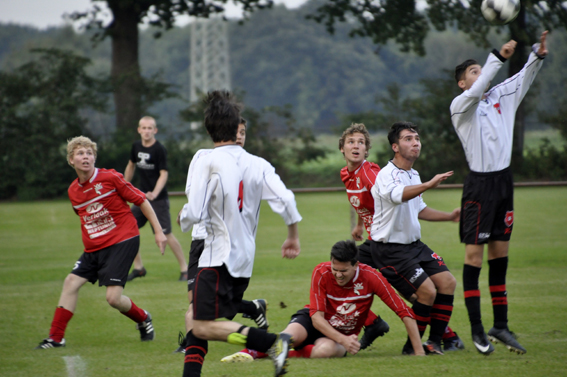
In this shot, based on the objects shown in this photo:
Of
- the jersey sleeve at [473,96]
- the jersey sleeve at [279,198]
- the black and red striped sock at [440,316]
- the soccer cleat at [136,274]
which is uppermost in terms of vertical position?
the jersey sleeve at [473,96]

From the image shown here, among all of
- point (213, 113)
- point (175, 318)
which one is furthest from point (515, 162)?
point (213, 113)

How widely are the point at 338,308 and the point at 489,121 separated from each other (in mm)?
1808

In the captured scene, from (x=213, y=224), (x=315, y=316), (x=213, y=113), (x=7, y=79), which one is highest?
(x=7, y=79)

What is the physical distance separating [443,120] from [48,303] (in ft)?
53.5

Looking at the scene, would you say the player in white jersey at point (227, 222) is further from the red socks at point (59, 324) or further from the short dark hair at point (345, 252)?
the red socks at point (59, 324)

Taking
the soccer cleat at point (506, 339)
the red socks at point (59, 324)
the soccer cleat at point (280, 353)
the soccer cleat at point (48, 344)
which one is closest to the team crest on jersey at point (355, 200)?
the soccer cleat at point (506, 339)

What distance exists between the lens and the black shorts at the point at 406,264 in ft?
15.7

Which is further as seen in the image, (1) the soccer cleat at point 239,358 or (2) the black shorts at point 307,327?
(2) the black shorts at point 307,327

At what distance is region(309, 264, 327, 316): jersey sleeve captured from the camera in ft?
15.8

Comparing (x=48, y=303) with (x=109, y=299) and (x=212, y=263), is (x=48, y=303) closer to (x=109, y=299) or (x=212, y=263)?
(x=109, y=299)

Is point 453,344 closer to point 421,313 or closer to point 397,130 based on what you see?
point 421,313

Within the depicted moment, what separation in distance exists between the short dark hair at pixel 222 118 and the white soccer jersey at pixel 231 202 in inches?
3.3

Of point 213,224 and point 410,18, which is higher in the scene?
point 410,18

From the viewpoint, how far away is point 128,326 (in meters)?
6.28
